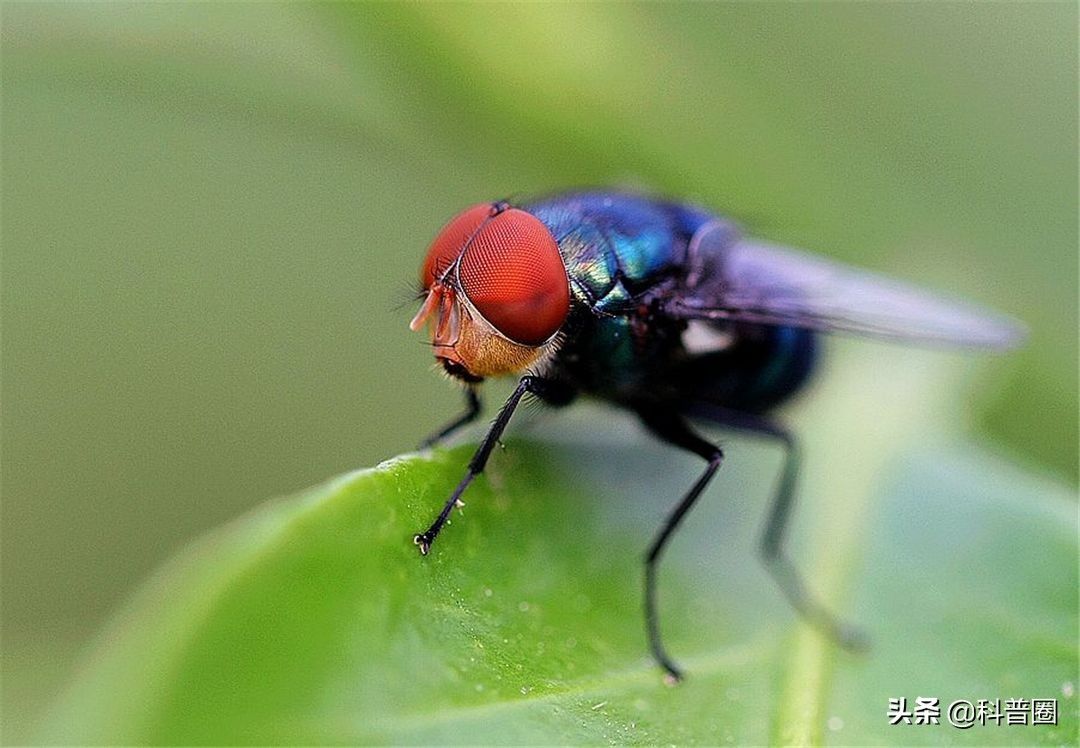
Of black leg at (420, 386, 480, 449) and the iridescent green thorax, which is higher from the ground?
the iridescent green thorax

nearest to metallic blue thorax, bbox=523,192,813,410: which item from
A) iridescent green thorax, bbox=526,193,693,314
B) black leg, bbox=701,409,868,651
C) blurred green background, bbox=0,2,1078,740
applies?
iridescent green thorax, bbox=526,193,693,314

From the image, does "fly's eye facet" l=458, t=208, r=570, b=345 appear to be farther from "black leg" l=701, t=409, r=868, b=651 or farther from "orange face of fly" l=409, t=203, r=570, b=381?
"black leg" l=701, t=409, r=868, b=651

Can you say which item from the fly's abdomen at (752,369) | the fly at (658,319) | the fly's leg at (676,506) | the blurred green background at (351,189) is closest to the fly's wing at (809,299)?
the fly at (658,319)

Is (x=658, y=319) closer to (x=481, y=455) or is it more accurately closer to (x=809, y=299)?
(x=809, y=299)

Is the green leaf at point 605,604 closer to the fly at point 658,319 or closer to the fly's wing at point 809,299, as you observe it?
the fly at point 658,319

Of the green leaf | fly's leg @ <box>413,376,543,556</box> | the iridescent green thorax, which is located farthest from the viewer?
the iridescent green thorax
